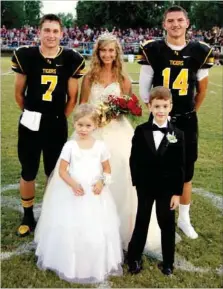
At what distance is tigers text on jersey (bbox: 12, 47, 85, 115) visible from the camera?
4.04m

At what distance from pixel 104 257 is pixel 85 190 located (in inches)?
23.4

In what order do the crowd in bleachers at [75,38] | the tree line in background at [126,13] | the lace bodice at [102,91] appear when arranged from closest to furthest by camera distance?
the lace bodice at [102,91] → the crowd in bleachers at [75,38] → the tree line in background at [126,13]

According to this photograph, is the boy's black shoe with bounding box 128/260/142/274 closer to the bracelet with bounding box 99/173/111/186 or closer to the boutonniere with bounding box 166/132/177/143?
the bracelet with bounding box 99/173/111/186

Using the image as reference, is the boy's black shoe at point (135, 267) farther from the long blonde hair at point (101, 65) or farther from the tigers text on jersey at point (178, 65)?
the long blonde hair at point (101, 65)

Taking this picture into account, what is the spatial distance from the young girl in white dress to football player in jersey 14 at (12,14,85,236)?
64 centimetres

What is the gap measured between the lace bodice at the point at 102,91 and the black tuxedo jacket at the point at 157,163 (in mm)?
854

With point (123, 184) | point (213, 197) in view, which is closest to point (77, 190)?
point (123, 184)

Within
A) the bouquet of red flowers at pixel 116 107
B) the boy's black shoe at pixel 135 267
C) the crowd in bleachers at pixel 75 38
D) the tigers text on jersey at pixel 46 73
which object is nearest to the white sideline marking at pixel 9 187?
the tigers text on jersey at pixel 46 73

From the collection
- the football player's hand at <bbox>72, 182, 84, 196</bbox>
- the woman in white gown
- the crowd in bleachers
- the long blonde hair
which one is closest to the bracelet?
the football player's hand at <bbox>72, 182, 84, 196</bbox>

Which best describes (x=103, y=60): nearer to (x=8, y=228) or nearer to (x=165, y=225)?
(x=165, y=225)

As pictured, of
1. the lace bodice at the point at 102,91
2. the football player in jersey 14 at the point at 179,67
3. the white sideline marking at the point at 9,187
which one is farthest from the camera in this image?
the white sideline marking at the point at 9,187

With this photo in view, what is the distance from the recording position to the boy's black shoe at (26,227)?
4.28 meters

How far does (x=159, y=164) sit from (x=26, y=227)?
5.71 ft

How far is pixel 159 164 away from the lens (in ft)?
11.1
